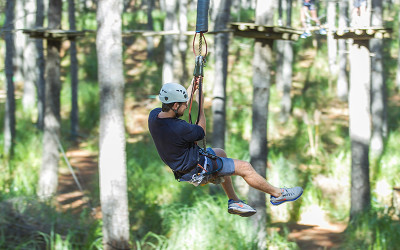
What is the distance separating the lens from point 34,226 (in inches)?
312

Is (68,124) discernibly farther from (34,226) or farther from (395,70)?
(395,70)

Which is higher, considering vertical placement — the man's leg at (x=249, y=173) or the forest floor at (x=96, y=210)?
the man's leg at (x=249, y=173)

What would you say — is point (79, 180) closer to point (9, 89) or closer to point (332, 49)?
point (9, 89)

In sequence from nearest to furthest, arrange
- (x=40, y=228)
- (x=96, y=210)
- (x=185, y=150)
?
(x=185, y=150) → (x=40, y=228) → (x=96, y=210)

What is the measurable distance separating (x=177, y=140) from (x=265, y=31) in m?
3.55

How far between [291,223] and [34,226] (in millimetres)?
5242

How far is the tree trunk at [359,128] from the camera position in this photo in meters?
9.84

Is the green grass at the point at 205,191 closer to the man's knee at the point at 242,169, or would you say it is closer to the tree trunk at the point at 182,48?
the tree trunk at the point at 182,48

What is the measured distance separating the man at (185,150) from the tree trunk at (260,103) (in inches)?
131

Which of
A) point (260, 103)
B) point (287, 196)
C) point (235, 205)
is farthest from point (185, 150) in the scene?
point (260, 103)

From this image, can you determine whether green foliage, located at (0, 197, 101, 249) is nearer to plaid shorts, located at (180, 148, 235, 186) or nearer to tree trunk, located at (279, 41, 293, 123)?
plaid shorts, located at (180, 148, 235, 186)

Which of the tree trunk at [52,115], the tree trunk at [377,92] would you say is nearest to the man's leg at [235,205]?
the tree trunk at [52,115]

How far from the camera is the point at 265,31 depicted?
25.2ft

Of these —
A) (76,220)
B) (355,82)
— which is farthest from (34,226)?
(355,82)
